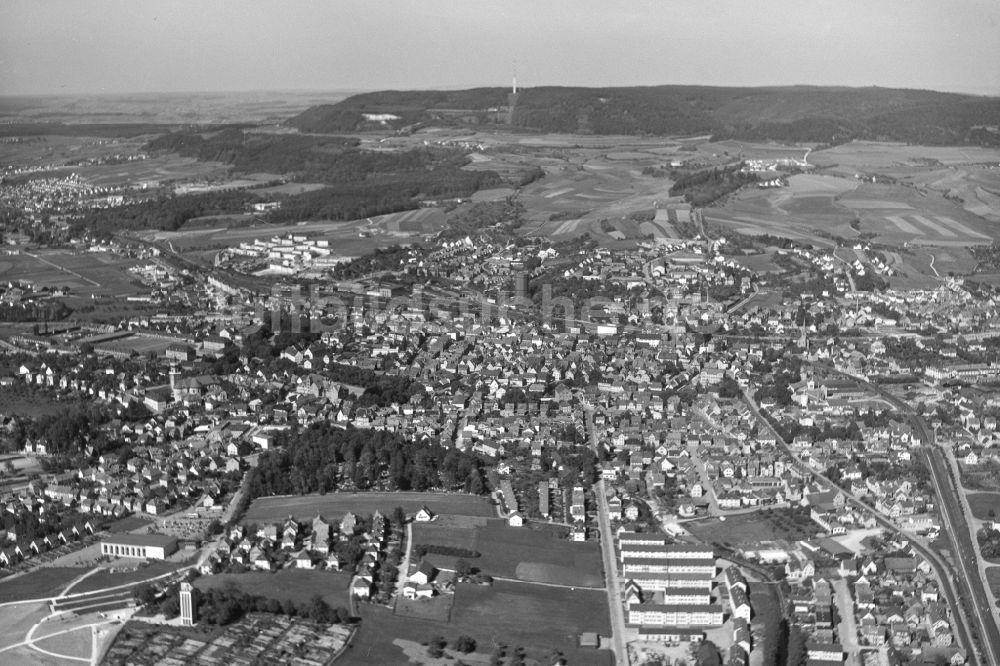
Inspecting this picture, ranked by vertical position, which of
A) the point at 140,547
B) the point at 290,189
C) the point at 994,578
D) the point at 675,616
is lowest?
the point at 140,547

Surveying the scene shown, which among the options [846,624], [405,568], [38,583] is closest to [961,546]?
[846,624]

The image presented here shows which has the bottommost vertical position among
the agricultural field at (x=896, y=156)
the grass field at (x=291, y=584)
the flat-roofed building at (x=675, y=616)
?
the grass field at (x=291, y=584)

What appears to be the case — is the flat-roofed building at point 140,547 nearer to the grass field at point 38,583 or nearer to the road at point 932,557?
the grass field at point 38,583

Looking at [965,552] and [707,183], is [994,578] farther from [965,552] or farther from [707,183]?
[707,183]

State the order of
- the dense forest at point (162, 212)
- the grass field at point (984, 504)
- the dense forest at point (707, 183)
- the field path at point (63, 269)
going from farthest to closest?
the dense forest at point (707, 183)
the dense forest at point (162, 212)
the field path at point (63, 269)
the grass field at point (984, 504)

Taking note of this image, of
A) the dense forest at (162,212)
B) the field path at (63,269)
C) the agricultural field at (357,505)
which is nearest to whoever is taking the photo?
the agricultural field at (357,505)

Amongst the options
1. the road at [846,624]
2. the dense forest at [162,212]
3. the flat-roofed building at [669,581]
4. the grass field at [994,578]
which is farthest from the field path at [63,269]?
the grass field at [994,578]

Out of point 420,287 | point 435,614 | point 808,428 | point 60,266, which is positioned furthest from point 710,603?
point 60,266
